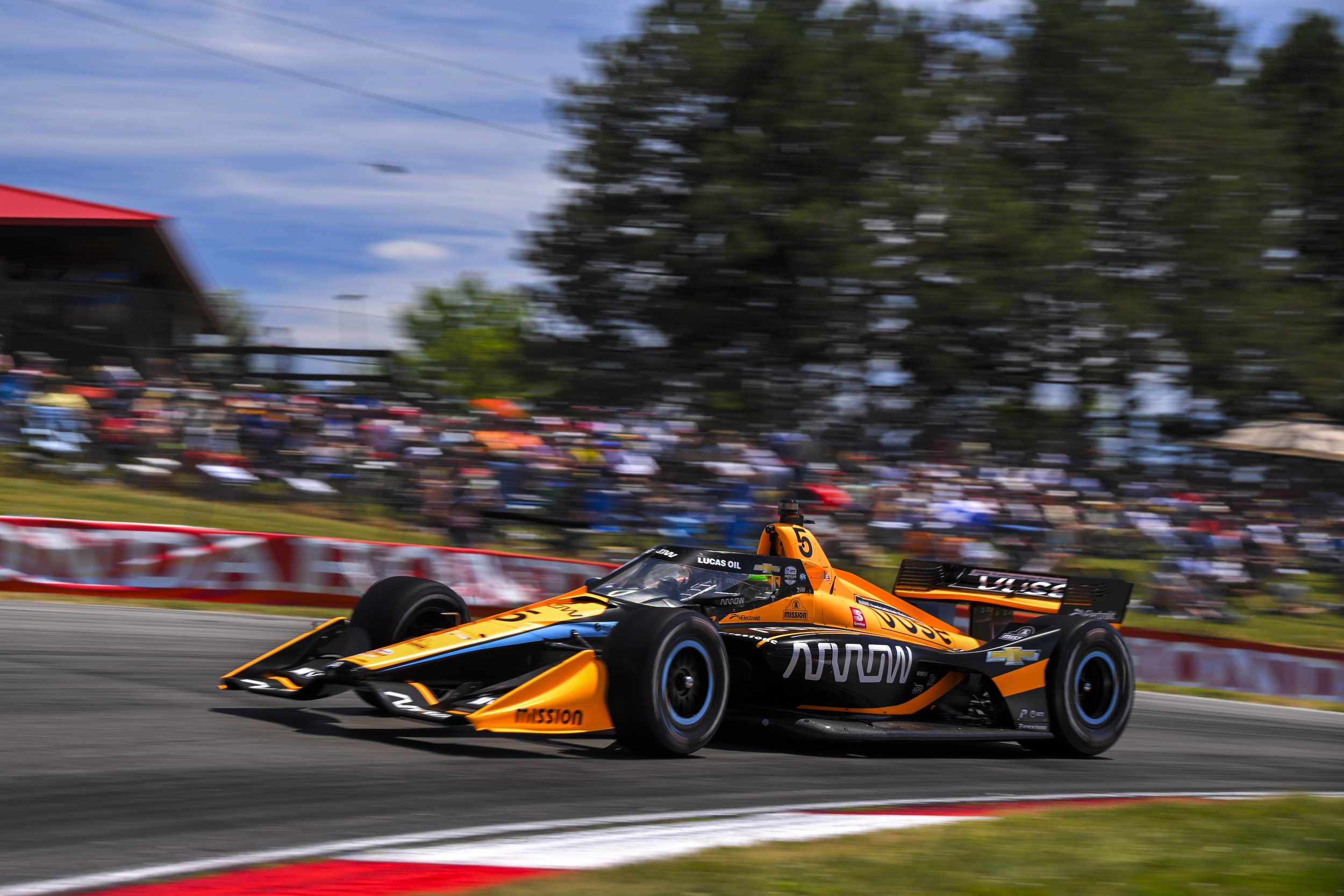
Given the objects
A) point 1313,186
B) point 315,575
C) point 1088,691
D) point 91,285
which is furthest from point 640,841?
point 1313,186

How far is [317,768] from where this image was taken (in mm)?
5801

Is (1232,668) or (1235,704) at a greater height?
(1232,668)

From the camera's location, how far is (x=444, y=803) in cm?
531

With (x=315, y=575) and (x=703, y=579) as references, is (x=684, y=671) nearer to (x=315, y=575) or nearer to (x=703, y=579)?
(x=703, y=579)

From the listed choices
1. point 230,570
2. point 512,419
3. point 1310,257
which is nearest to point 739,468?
point 512,419

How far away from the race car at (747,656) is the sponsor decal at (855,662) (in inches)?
0.4

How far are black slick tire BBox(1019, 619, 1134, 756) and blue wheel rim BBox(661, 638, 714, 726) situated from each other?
2593mm

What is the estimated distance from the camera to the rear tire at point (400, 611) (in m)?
7.65

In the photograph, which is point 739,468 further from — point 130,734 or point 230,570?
point 130,734

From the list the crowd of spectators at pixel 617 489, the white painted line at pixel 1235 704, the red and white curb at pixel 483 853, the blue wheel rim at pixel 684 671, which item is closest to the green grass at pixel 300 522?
the crowd of spectators at pixel 617 489

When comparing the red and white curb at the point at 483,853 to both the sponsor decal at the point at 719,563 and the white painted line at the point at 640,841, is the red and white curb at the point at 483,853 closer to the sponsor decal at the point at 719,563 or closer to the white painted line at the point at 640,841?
the white painted line at the point at 640,841

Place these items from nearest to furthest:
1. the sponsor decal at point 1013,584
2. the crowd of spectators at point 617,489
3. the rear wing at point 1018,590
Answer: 1. the rear wing at point 1018,590
2. the sponsor decal at point 1013,584
3. the crowd of spectators at point 617,489

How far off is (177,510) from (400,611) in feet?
32.3

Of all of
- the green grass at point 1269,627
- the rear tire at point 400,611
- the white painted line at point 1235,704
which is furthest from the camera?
the green grass at point 1269,627
